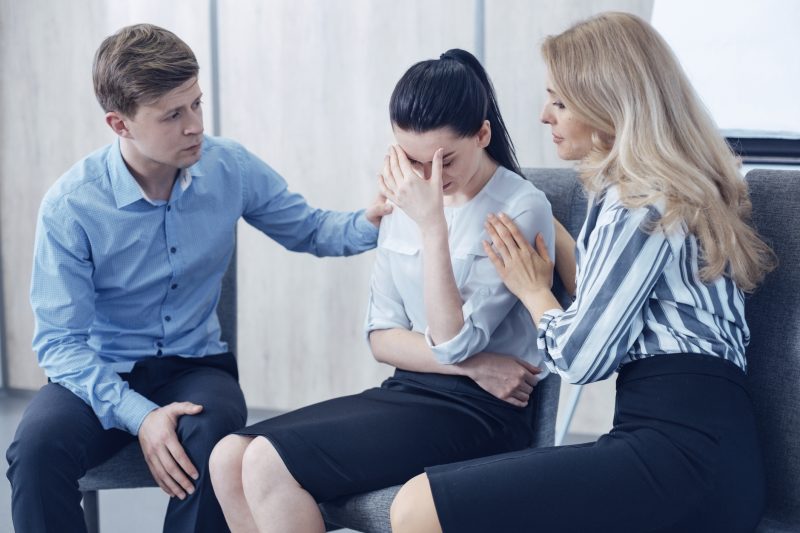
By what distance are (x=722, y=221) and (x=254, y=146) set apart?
82.5 inches

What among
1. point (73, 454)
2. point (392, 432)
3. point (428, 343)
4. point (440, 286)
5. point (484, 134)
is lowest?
point (73, 454)

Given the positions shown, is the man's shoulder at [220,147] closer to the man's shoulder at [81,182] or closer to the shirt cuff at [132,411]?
→ the man's shoulder at [81,182]

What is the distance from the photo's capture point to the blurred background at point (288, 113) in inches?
111

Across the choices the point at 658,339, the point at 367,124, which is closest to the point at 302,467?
the point at 658,339

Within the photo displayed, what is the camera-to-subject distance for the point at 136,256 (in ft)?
5.72

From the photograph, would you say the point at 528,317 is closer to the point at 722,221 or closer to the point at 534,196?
the point at 534,196

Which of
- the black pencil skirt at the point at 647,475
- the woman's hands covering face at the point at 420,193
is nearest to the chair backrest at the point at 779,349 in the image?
the black pencil skirt at the point at 647,475

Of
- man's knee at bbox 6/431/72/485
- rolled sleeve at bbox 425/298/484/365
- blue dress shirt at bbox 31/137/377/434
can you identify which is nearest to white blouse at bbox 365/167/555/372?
rolled sleeve at bbox 425/298/484/365

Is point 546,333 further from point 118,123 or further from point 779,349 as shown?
point 118,123

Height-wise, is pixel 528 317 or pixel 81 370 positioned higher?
pixel 528 317

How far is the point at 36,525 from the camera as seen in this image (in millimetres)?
1493

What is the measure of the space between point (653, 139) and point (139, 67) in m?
0.92

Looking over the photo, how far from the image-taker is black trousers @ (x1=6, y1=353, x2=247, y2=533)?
150 centimetres

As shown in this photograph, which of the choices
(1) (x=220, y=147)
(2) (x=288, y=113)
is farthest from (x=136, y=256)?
(2) (x=288, y=113)
